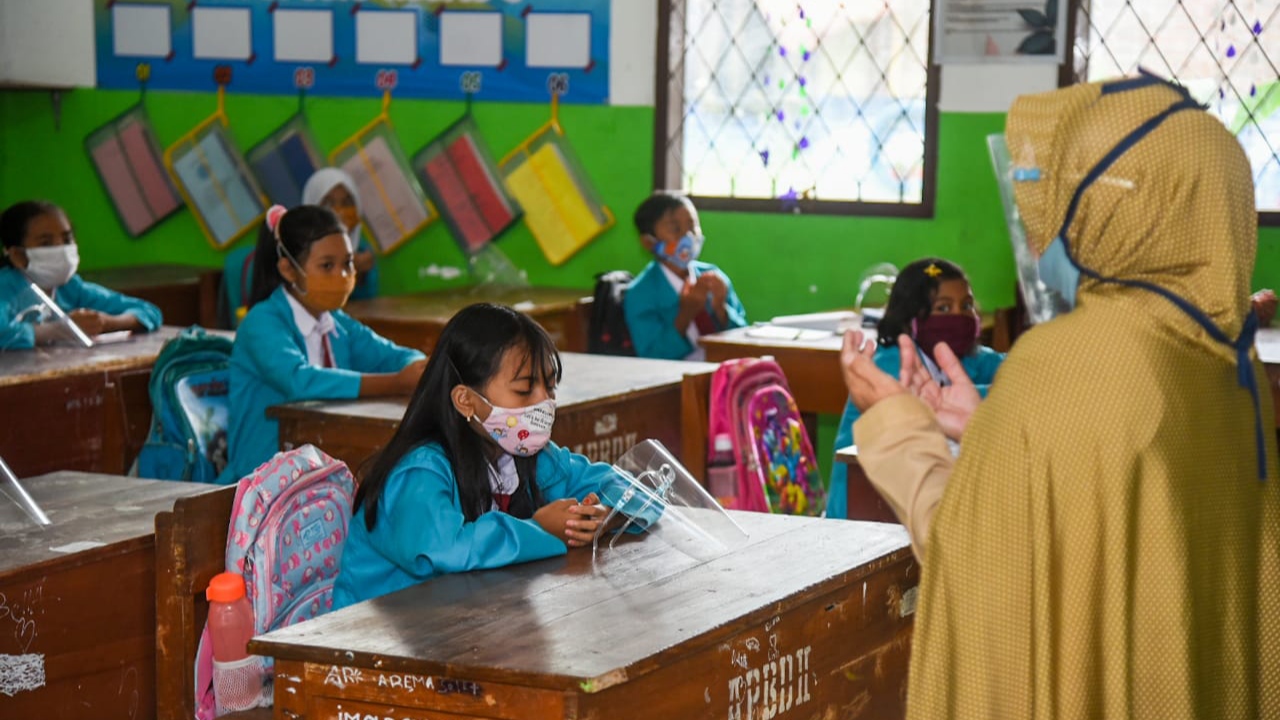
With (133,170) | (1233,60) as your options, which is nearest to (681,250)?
(1233,60)

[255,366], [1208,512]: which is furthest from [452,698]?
[255,366]

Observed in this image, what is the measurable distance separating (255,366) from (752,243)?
2.70 meters

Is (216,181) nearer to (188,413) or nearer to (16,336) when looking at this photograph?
(16,336)

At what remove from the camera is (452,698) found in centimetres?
201

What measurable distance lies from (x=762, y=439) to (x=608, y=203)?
2.73 metres

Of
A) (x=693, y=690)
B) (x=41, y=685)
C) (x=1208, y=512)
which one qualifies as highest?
(x=1208, y=512)

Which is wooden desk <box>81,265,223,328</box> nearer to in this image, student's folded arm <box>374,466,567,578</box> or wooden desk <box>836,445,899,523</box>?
wooden desk <box>836,445,899,523</box>

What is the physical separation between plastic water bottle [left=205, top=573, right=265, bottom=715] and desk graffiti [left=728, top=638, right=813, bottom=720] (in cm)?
79

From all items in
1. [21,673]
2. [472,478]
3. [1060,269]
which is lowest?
[21,673]

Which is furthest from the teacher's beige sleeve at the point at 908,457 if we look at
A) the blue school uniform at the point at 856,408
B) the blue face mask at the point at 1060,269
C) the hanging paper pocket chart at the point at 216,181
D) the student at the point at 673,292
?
the hanging paper pocket chart at the point at 216,181

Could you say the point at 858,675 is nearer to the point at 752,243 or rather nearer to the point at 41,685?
the point at 41,685

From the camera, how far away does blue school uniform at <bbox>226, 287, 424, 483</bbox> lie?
12.9 feet

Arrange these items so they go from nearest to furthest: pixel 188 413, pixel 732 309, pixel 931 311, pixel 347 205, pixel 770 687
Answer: pixel 770 687 → pixel 188 413 → pixel 931 311 → pixel 732 309 → pixel 347 205

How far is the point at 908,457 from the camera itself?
182 cm
